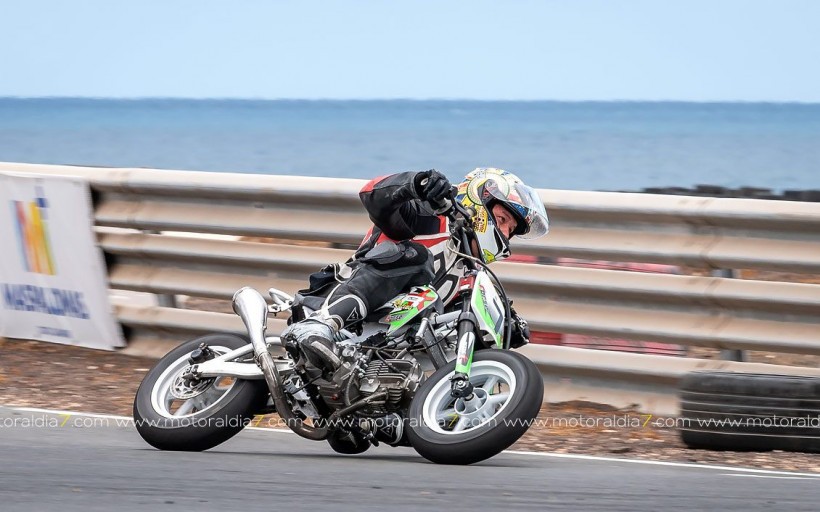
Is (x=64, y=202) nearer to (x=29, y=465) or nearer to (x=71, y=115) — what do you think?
(x=29, y=465)

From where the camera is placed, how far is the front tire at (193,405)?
5.78 meters

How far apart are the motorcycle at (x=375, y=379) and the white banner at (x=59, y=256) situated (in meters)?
2.71

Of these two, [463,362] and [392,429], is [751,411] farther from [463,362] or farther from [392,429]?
[392,429]

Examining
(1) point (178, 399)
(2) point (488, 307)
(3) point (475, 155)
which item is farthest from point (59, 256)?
(3) point (475, 155)

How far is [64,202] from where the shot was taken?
8.62m

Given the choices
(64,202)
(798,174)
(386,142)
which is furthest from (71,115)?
(64,202)

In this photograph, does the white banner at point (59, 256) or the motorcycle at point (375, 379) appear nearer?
the motorcycle at point (375, 379)

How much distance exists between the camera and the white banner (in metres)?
8.60

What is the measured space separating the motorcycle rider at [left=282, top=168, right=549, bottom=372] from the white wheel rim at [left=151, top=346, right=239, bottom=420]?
433 mm

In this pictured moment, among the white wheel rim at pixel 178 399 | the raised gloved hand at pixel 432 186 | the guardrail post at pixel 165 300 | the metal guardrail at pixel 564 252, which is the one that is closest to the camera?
the raised gloved hand at pixel 432 186

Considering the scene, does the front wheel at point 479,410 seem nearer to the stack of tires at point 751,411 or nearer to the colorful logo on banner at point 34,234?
the stack of tires at point 751,411

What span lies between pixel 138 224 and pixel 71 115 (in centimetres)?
Result: 14623

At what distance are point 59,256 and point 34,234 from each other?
0.72 ft

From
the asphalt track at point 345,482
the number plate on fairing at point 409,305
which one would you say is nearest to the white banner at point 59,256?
the asphalt track at point 345,482
